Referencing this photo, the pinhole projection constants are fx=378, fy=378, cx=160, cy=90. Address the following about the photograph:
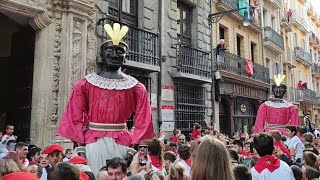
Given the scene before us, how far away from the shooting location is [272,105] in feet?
28.2

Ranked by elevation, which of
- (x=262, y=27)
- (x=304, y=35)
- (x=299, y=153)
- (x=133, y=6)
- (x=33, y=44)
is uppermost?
(x=304, y=35)

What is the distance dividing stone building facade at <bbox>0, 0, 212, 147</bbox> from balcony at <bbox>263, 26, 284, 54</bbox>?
837 cm

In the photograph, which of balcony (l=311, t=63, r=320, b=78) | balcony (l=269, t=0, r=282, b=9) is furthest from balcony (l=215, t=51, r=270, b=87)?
balcony (l=311, t=63, r=320, b=78)

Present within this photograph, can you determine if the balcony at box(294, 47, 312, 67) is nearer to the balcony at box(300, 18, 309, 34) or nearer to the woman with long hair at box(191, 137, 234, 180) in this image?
the balcony at box(300, 18, 309, 34)

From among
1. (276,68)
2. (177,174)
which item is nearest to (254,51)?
(276,68)

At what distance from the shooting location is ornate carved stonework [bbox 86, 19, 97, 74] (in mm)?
8109

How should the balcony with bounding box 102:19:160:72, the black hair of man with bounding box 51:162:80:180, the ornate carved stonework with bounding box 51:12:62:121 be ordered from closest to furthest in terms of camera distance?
the black hair of man with bounding box 51:162:80:180
the ornate carved stonework with bounding box 51:12:62:121
the balcony with bounding box 102:19:160:72

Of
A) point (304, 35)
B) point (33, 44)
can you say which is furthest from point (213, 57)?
point (304, 35)

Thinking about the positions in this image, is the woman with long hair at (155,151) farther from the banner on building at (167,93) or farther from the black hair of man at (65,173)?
the banner on building at (167,93)

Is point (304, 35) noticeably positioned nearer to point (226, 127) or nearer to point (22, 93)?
point (226, 127)

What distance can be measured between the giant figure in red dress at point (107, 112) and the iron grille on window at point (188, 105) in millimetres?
6975

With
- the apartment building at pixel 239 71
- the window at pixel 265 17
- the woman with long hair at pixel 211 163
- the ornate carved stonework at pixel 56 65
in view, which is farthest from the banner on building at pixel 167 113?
the window at pixel 265 17

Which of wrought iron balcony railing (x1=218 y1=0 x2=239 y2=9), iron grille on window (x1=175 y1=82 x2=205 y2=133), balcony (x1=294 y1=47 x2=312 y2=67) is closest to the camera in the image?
iron grille on window (x1=175 y1=82 x2=205 y2=133)

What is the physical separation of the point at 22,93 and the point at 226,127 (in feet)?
31.6
